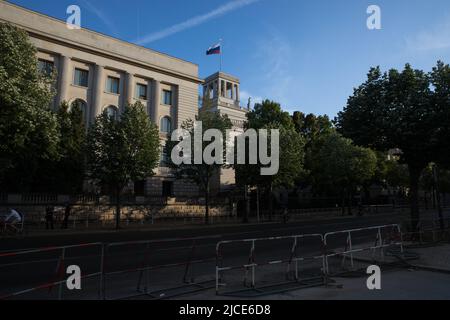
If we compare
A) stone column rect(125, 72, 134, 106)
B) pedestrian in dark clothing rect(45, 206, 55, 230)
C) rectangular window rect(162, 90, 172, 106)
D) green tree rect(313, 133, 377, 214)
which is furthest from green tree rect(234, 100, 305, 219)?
pedestrian in dark clothing rect(45, 206, 55, 230)

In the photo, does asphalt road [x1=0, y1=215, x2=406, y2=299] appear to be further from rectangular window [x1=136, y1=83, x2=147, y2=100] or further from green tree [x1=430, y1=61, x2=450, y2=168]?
rectangular window [x1=136, y1=83, x2=147, y2=100]

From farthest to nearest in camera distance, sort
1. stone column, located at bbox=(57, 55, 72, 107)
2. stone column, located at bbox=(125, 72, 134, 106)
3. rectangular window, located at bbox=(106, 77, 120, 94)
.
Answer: stone column, located at bbox=(125, 72, 134, 106) < rectangular window, located at bbox=(106, 77, 120, 94) < stone column, located at bbox=(57, 55, 72, 107)

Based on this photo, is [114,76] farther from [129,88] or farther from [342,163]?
[342,163]

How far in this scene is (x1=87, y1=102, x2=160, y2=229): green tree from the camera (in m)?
27.0

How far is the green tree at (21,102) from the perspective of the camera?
62.5 ft

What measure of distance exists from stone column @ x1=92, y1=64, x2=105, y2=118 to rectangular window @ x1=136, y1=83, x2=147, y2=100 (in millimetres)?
4373

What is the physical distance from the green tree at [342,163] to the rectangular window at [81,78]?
28.1m

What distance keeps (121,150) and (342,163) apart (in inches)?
1092

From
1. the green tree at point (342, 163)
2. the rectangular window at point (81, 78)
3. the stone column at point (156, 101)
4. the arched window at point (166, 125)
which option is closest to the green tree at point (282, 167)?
the green tree at point (342, 163)

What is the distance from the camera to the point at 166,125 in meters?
45.0
